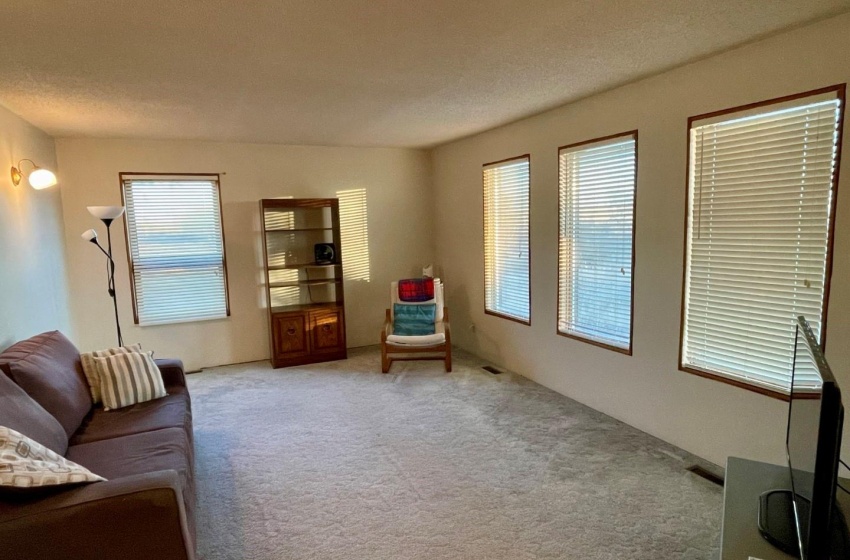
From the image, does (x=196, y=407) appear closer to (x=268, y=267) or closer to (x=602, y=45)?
(x=268, y=267)

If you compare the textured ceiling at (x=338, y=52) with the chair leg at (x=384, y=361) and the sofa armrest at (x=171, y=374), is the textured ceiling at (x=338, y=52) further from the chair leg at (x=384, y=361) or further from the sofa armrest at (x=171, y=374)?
the chair leg at (x=384, y=361)

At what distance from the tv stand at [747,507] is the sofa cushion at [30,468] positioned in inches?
86.4

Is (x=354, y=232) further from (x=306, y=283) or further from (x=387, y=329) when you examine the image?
(x=387, y=329)

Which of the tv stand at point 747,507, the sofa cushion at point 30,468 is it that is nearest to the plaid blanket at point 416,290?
the tv stand at point 747,507

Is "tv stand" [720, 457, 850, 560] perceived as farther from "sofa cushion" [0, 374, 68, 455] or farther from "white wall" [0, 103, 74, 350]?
"white wall" [0, 103, 74, 350]

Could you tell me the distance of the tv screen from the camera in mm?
1167

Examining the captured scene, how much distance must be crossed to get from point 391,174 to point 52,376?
4.14 metres

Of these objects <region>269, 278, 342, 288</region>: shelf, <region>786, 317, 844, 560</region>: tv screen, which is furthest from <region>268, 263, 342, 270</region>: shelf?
<region>786, 317, 844, 560</region>: tv screen

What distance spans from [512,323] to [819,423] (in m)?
3.57

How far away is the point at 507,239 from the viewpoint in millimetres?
4805

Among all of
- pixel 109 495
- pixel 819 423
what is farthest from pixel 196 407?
pixel 819 423

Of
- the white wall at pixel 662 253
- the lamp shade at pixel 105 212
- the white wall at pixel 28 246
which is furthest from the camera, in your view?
the lamp shade at pixel 105 212

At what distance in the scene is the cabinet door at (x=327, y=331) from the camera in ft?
17.2

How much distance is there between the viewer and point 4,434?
1685mm
